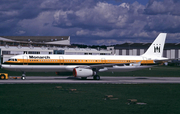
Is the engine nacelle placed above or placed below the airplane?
below

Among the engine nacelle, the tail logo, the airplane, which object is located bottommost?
the engine nacelle

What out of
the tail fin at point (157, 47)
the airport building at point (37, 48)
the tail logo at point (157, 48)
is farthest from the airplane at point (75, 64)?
the airport building at point (37, 48)

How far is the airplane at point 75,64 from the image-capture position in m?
43.3

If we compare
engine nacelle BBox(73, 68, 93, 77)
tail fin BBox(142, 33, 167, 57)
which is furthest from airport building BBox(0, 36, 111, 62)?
engine nacelle BBox(73, 68, 93, 77)

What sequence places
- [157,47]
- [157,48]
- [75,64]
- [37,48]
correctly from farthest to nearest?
[37,48] → [157,47] → [157,48] → [75,64]

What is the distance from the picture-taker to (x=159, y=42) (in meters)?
53.4

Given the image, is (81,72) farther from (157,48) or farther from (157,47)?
(157,47)

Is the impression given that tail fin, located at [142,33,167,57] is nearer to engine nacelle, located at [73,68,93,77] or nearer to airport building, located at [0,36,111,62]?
engine nacelle, located at [73,68,93,77]

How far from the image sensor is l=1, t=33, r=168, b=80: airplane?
43.3m

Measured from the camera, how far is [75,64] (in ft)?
151

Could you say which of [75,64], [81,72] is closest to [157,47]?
[75,64]
